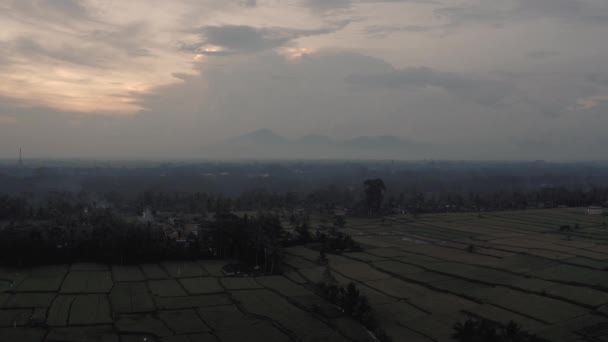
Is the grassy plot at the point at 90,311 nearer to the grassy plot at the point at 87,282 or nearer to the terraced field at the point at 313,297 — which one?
the terraced field at the point at 313,297

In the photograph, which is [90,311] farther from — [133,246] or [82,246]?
[82,246]

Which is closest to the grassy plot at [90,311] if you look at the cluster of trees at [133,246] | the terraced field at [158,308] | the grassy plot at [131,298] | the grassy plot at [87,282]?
the terraced field at [158,308]

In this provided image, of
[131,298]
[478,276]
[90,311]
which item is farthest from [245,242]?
[478,276]

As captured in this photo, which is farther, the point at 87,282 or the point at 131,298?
the point at 87,282

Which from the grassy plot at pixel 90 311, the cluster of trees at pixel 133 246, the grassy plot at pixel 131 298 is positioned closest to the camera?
the grassy plot at pixel 90 311

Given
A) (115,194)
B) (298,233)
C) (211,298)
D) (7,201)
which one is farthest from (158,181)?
(211,298)

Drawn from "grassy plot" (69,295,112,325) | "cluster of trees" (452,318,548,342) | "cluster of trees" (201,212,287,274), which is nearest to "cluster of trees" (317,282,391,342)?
"cluster of trees" (452,318,548,342)
